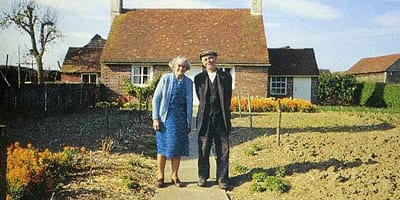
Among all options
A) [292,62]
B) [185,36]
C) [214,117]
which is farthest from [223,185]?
[292,62]

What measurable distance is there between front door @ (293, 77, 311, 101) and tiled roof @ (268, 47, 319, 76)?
351mm

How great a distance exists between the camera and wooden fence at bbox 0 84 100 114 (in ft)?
37.3

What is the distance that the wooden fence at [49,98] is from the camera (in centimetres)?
1138

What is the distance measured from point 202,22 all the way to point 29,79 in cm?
764

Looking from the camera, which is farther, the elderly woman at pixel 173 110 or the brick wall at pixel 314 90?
the brick wall at pixel 314 90

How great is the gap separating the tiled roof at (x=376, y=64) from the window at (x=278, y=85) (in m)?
Result: 14.0

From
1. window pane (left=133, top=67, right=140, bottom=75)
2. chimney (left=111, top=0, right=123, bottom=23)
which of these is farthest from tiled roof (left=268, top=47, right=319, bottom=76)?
chimney (left=111, top=0, right=123, bottom=23)

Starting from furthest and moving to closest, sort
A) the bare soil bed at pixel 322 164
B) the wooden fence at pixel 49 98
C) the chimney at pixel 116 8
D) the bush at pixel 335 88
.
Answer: the bush at pixel 335 88
the chimney at pixel 116 8
the wooden fence at pixel 49 98
the bare soil bed at pixel 322 164

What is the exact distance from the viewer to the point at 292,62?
23906 millimetres

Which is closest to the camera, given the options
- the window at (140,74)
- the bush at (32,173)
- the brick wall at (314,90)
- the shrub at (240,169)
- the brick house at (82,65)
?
the bush at (32,173)

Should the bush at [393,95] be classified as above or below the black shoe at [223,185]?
above

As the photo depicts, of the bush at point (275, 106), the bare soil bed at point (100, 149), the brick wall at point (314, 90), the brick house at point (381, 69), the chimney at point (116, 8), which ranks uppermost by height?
the chimney at point (116, 8)

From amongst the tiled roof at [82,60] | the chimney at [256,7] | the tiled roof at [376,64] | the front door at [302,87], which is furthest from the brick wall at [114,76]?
the tiled roof at [376,64]

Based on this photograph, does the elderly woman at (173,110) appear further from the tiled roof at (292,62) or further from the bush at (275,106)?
the tiled roof at (292,62)
